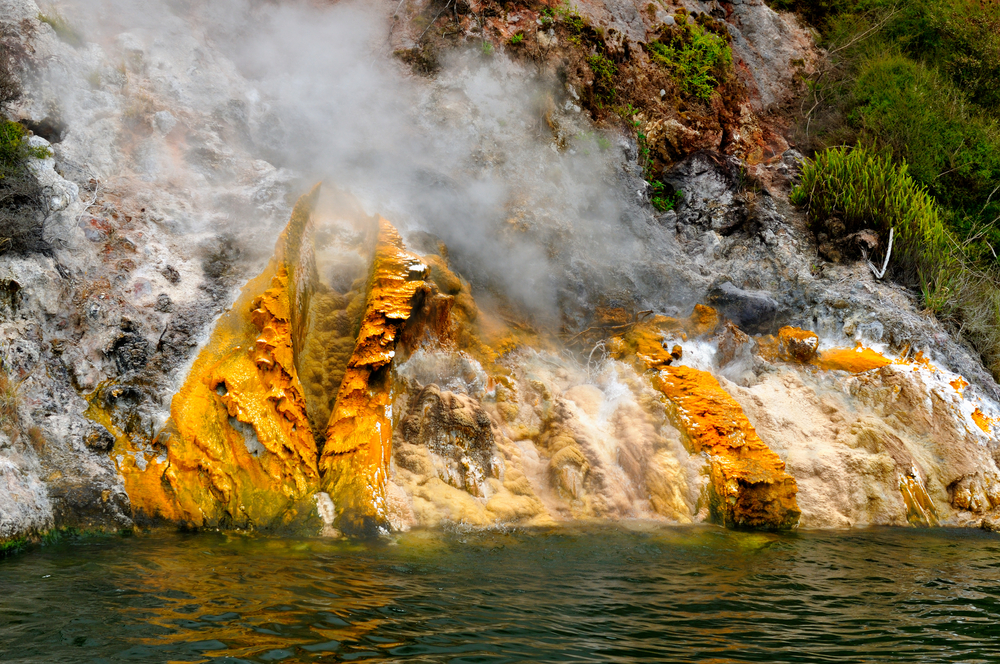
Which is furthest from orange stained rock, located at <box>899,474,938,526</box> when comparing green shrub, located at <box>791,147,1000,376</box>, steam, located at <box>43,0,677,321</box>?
steam, located at <box>43,0,677,321</box>

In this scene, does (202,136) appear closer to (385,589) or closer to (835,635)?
(385,589)

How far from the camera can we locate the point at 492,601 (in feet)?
10.4

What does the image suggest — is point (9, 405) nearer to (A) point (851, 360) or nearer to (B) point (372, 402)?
(B) point (372, 402)

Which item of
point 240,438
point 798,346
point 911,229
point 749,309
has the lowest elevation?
point 240,438

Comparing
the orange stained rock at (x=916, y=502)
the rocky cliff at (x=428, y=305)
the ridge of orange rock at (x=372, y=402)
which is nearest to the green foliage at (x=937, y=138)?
the rocky cliff at (x=428, y=305)

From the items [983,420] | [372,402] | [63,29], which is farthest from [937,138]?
[63,29]

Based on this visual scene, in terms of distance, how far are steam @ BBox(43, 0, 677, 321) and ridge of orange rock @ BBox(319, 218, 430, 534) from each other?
4.23 ft

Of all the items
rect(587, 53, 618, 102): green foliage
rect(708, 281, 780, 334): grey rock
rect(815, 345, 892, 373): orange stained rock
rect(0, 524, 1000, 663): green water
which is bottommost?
rect(0, 524, 1000, 663): green water

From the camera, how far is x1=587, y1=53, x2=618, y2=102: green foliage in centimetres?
952

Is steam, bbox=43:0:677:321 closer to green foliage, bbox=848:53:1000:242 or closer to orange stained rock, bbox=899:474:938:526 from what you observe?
orange stained rock, bbox=899:474:938:526

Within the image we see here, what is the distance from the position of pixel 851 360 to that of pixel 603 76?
533 cm

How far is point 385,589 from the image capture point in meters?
3.26

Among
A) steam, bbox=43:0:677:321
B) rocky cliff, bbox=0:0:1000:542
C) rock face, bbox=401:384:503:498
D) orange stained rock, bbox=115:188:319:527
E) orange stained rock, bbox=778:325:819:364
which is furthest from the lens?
orange stained rock, bbox=778:325:819:364

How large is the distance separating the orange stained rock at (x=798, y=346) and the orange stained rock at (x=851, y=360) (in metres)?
0.12
